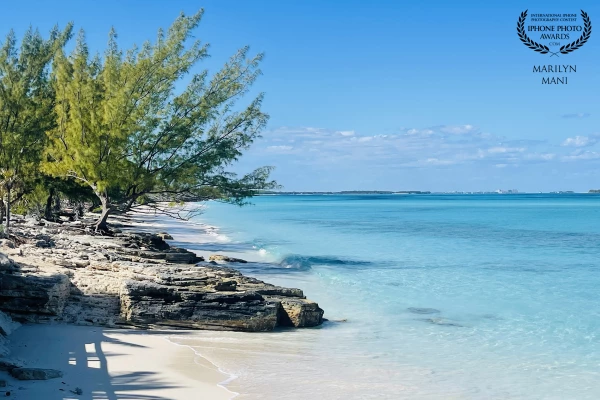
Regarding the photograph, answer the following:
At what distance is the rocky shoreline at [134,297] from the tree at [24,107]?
9146 millimetres

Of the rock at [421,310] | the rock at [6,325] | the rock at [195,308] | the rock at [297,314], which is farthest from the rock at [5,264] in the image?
the rock at [421,310]

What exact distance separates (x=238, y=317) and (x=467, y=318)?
6768 mm

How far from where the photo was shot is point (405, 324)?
607 inches

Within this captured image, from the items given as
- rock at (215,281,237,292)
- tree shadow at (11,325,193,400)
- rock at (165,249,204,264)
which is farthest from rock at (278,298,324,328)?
rock at (165,249,204,264)

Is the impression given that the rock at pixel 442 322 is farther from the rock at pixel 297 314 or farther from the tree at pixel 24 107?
the tree at pixel 24 107

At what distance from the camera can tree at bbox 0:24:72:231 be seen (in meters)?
23.6

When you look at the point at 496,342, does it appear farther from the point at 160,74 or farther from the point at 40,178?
the point at 40,178

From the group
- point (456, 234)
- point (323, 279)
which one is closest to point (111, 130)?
point (323, 279)

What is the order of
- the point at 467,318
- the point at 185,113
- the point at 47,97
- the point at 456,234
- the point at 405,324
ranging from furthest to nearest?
the point at 456,234 < the point at 47,97 < the point at 185,113 < the point at 467,318 < the point at 405,324

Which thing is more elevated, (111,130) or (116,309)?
(111,130)

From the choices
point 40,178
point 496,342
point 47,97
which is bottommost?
point 496,342

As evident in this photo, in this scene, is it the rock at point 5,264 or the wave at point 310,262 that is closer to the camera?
the rock at point 5,264

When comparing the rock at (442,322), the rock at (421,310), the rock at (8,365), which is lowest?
the rock at (442,322)

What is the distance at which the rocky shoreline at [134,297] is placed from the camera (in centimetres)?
1201
